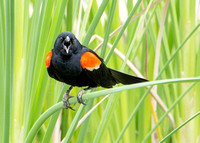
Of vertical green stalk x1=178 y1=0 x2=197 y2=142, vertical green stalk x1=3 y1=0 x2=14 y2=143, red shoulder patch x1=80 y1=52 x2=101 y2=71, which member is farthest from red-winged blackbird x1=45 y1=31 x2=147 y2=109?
vertical green stalk x1=178 y1=0 x2=197 y2=142

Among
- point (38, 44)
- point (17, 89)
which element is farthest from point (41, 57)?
point (17, 89)

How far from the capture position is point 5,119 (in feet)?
2.36

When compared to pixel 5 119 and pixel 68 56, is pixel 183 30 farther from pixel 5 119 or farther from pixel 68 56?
pixel 5 119

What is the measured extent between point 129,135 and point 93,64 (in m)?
0.43

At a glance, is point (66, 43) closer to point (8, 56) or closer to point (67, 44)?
point (67, 44)

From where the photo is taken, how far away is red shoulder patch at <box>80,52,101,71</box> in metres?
0.86

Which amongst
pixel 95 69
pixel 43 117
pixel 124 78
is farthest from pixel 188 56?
pixel 43 117

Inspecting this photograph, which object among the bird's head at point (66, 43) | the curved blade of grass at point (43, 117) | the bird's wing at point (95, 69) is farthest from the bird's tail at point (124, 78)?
the curved blade of grass at point (43, 117)

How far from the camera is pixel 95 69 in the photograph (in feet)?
2.89

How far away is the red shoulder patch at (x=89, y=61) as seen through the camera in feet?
2.83

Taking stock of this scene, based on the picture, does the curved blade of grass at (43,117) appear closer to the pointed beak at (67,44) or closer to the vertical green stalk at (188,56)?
the pointed beak at (67,44)

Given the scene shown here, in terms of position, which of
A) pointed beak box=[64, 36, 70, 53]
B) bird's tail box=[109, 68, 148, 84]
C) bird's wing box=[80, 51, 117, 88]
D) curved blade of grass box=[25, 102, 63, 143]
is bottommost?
curved blade of grass box=[25, 102, 63, 143]

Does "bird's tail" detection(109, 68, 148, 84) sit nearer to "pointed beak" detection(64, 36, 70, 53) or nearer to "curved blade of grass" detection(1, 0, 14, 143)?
"pointed beak" detection(64, 36, 70, 53)

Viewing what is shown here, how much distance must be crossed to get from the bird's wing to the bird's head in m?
0.04
